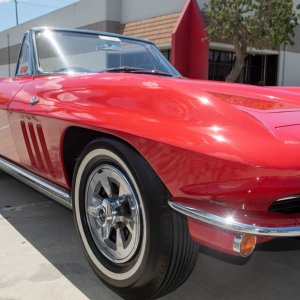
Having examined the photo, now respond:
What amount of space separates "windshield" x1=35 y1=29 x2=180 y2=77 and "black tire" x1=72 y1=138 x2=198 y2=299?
1305 millimetres

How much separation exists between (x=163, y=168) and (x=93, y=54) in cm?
212

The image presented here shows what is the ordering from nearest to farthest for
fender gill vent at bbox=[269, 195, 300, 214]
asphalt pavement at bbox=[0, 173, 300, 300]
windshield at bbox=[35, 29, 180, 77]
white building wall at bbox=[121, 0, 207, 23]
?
fender gill vent at bbox=[269, 195, 300, 214], asphalt pavement at bbox=[0, 173, 300, 300], windshield at bbox=[35, 29, 180, 77], white building wall at bbox=[121, 0, 207, 23]

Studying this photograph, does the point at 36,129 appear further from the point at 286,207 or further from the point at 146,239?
the point at 286,207

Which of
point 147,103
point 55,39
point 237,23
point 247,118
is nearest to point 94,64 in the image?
point 55,39

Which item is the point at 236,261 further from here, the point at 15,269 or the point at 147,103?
the point at 15,269

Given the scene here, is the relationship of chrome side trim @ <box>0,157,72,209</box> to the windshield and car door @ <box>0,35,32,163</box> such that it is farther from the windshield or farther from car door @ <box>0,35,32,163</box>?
the windshield

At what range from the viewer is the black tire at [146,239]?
6.30ft

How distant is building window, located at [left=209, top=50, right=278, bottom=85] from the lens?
2092cm

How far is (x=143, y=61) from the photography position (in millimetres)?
3863

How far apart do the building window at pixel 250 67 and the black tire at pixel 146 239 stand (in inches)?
749

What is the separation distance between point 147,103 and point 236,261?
93 cm

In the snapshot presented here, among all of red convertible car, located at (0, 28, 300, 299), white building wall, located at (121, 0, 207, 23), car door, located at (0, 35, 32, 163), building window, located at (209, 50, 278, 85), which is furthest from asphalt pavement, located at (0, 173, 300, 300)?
building window, located at (209, 50, 278, 85)

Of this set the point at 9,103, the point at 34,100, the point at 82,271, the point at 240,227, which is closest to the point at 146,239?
the point at 240,227

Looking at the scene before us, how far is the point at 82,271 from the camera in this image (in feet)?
8.43
